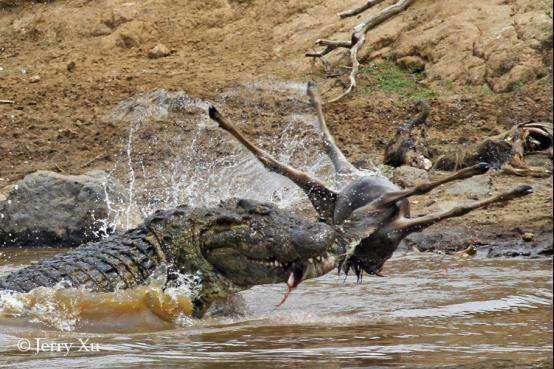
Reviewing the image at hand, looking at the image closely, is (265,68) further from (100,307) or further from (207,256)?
(100,307)

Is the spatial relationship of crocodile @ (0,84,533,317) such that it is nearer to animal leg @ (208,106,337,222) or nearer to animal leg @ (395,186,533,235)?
animal leg @ (395,186,533,235)

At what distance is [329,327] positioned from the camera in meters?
6.05

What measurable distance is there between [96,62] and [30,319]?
8351 mm

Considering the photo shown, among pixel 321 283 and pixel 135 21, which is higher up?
pixel 135 21

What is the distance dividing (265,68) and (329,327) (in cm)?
767

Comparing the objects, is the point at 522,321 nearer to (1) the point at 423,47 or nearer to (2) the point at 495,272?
(2) the point at 495,272

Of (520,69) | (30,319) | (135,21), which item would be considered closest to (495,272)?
(30,319)

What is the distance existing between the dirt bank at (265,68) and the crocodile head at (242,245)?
3.24m

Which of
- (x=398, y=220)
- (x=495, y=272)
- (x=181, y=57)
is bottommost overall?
(x=495, y=272)

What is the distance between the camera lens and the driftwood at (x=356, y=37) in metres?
12.3

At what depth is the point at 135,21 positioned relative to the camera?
48.4 feet

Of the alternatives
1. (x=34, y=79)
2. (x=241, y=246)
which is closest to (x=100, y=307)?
(x=241, y=246)

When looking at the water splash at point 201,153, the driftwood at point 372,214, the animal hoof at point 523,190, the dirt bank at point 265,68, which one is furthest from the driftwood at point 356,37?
the animal hoof at point 523,190

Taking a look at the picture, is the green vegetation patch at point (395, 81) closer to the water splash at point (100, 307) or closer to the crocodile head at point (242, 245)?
the crocodile head at point (242, 245)
